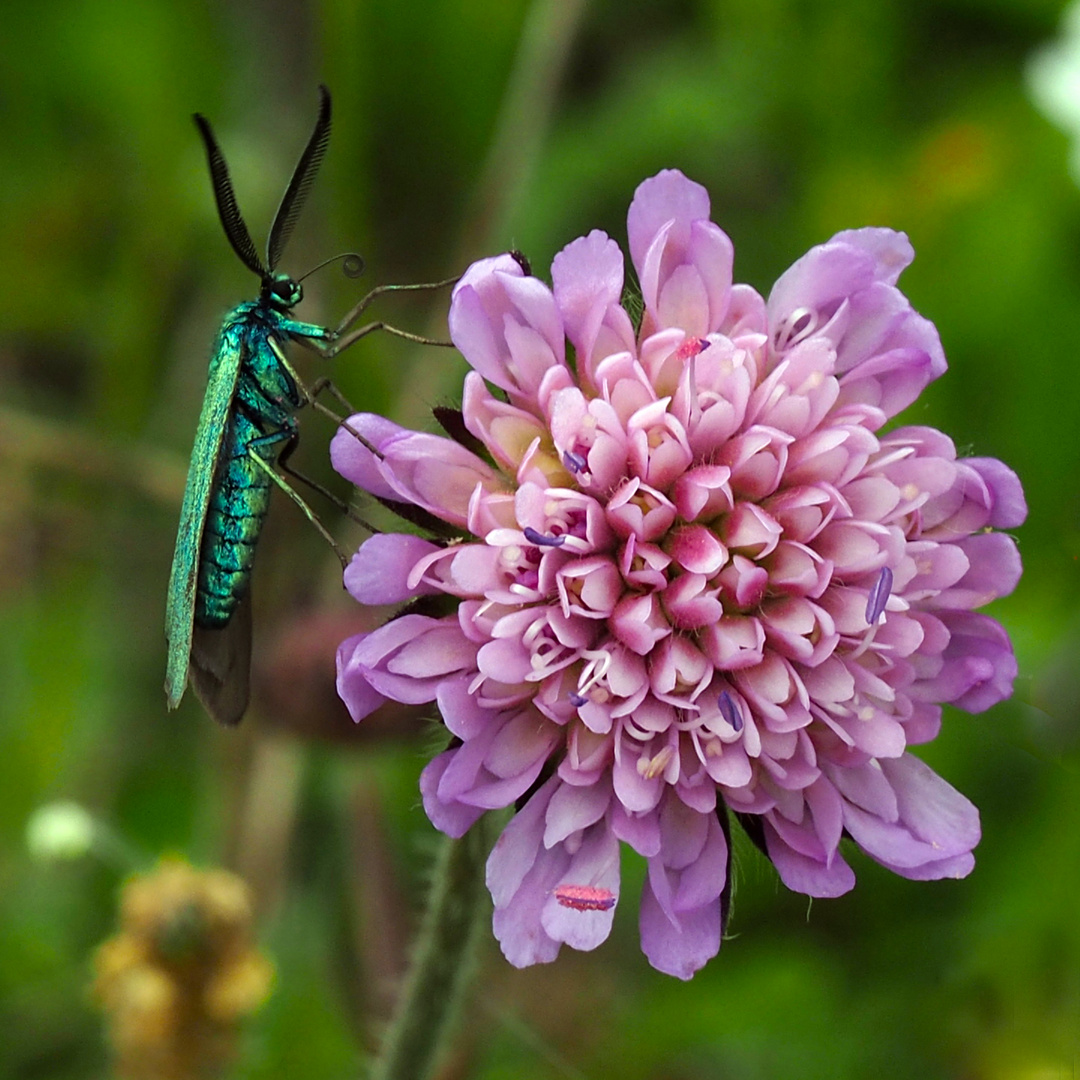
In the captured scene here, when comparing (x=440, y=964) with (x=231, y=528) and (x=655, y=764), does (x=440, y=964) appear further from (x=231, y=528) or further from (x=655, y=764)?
(x=231, y=528)

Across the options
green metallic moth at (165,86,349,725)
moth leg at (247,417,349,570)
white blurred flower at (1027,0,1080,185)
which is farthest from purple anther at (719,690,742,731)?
white blurred flower at (1027,0,1080,185)

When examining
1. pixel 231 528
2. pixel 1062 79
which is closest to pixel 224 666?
pixel 231 528

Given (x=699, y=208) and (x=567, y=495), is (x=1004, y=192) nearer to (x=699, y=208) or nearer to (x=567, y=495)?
(x=699, y=208)

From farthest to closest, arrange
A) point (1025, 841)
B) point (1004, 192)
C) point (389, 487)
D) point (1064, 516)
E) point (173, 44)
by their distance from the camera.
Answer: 1. point (173, 44)
2. point (1004, 192)
3. point (1064, 516)
4. point (1025, 841)
5. point (389, 487)

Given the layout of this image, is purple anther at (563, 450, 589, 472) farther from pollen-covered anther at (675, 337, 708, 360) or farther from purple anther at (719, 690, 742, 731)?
purple anther at (719, 690, 742, 731)

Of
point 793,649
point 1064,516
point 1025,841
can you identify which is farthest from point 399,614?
point 1064,516
